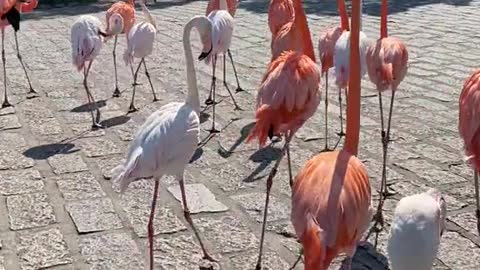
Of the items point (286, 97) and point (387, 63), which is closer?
point (286, 97)

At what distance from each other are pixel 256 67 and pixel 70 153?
3489 mm

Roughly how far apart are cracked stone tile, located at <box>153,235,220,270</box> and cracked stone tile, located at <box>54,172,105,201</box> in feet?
2.77

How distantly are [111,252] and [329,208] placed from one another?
1.63 meters

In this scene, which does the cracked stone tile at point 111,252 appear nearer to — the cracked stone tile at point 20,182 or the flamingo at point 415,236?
the cracked stone tile at point 20,182

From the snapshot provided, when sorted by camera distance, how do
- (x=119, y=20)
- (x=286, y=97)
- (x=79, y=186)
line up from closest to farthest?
(x=286, y=97), (x=79, y=186), (x=119, y=20)

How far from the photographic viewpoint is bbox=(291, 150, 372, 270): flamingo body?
2.50 m

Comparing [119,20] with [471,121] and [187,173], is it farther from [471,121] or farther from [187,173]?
[471,121]

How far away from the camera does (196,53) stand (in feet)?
30.6

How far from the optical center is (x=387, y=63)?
4160 mm

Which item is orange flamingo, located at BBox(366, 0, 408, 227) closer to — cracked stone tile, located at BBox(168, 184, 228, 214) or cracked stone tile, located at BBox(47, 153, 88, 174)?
cracked stone tile, located at BBox(168, 184, 228, 214)

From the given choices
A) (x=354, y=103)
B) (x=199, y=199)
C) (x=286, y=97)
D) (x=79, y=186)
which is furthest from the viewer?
(x=79, y=186)

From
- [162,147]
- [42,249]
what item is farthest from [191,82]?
[42,249]

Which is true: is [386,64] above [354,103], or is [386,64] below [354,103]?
below

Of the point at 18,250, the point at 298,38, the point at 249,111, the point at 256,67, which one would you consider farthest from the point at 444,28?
the point at 18,250
